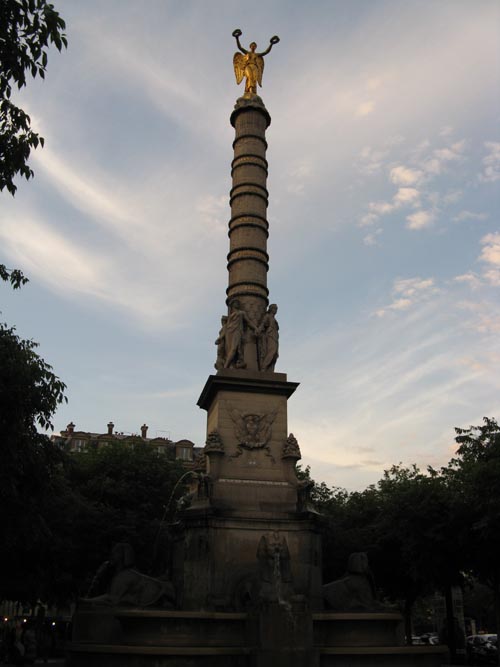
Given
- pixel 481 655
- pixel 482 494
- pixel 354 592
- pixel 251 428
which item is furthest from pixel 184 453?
pixel 354 592

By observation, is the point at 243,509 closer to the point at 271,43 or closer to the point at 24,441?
the point at 24,441

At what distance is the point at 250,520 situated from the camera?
15.7 metres

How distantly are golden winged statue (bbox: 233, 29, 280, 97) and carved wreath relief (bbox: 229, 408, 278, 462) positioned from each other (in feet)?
39.5

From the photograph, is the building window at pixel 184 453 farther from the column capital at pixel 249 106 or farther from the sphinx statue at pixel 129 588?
the sphinx statue at pixel 129 588

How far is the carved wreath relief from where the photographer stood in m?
17.0

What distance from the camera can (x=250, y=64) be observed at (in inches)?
918

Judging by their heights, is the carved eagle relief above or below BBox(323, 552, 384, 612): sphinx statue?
above

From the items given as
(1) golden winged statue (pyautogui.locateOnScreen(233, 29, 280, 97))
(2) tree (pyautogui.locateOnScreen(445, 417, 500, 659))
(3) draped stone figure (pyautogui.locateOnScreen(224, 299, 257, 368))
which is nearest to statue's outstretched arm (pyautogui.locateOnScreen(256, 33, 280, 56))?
(1) golden winged statue (pyautogui.locateOnScreen(233, 29, 280, 97))

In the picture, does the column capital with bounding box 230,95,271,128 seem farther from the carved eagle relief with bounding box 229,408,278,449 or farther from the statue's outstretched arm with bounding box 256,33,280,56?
the carved eagle relief with bounding box 229,408,278,449

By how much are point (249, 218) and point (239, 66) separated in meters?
6.84

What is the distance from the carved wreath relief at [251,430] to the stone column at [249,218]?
1600mm

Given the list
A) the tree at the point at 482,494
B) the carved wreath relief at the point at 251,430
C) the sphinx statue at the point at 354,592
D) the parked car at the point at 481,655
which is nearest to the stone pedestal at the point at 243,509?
the carved wreath relief at the point at 251,430

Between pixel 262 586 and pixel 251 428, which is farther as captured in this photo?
pixel 251 428

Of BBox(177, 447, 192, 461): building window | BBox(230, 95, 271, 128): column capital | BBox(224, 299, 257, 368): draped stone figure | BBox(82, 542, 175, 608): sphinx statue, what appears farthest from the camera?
BBox(177, 447, 192, 461): building window
